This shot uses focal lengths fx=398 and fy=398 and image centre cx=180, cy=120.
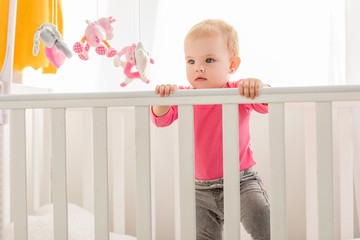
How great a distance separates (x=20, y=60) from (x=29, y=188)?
54 cm

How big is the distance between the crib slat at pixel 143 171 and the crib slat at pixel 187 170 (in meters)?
0.07

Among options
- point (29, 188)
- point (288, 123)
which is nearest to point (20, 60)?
point (29, 188)

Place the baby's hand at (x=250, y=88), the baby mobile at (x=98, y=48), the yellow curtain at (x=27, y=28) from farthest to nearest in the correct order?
the yellow curtain at (x=27, y=28)
the baby mobile at (x=98, y=48)
the baby's hand at (x=250, y=88)

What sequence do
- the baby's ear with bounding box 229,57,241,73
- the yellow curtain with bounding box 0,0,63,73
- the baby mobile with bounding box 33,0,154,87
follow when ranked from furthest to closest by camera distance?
the yellow curtain with bounding box 0,0,63,73 → the baby's ear with bounding box 229,57,241,73 → the baby mobile with bounding box 33,0,154,87

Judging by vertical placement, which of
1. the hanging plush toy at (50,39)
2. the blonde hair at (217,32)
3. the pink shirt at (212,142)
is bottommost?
the pink shirt at (212,142)

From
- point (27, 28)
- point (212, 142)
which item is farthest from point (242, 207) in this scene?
point (27, 28)

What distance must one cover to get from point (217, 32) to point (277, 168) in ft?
1.47

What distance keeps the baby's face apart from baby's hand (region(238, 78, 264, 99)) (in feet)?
0.90

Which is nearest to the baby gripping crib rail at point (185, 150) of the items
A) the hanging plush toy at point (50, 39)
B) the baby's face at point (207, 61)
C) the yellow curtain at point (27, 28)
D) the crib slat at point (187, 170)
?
Answer: the crib slat at point (187, 170)

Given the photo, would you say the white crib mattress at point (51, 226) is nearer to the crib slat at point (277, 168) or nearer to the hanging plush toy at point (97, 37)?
the hanging plush toy at point (97, 37)

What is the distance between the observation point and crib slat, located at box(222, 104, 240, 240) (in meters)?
0.83

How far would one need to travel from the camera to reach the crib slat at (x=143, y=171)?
861mm

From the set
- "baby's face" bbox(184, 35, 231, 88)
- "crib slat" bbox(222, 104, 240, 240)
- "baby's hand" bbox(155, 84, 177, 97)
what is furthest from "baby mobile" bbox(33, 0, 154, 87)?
"crib slat" bbox(222, 104, 240, 240)

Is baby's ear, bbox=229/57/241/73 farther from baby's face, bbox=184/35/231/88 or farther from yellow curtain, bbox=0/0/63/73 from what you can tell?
yellow curtain, bbox=0/0/63/73
